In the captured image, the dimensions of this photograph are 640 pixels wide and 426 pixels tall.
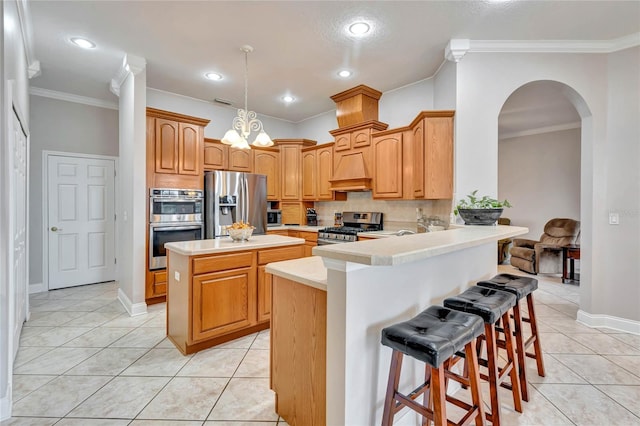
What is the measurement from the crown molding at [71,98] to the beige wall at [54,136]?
0.16 feet

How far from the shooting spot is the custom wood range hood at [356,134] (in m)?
4.46

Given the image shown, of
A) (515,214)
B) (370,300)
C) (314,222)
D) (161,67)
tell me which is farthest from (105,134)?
(515,214)

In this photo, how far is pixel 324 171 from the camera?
521 cm

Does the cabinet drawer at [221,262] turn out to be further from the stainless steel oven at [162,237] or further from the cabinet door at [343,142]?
the cabinet door at [343,142]

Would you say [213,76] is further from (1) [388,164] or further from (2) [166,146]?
(1) [388,164]

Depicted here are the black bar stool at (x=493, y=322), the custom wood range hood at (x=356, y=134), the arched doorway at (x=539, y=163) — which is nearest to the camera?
the black bar stool at (x=493, y=322)

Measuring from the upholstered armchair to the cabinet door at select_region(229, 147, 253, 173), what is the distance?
17.7 feet

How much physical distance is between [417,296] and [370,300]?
46 cm

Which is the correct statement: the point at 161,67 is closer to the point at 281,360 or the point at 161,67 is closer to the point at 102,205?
the point at 102,205

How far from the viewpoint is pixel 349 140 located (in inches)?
186

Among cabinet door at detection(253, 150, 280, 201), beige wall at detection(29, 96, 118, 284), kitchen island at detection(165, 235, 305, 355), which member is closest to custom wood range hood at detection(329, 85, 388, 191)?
cabinet door at detection(253, 150, 280, 201)

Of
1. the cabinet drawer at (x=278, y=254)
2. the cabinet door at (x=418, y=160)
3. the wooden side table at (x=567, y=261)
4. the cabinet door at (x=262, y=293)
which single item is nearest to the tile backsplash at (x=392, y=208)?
the cabinet door at (x=418, y=160)

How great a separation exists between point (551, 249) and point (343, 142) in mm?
4305

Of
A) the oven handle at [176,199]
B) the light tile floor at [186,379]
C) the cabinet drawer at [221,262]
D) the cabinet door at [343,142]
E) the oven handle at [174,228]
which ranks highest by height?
the cabinet door at [343,142]
